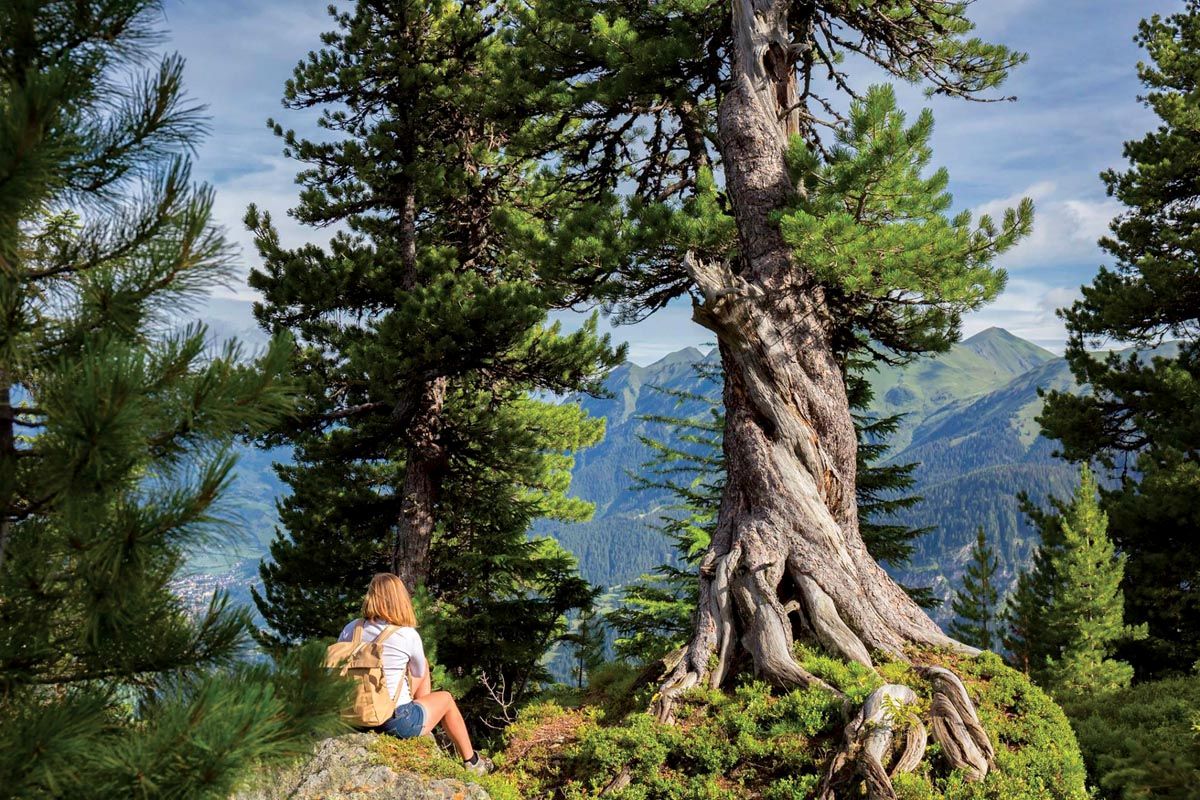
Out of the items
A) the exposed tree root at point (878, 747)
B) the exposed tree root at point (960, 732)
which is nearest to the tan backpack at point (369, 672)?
the exposed tree root at point (878, 747)

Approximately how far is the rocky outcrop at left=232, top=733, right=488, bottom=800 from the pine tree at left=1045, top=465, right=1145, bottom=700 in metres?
13.6

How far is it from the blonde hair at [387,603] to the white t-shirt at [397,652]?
6cm

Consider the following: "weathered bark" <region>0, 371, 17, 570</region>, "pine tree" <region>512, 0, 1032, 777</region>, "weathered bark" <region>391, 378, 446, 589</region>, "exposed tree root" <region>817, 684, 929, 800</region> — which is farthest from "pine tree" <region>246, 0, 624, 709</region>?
"weathered bark" <region>0, 371, 17, 570</region>

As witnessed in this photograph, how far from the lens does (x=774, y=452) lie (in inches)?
327

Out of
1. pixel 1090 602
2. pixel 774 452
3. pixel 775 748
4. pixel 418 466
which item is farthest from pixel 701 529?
pixel 775 748

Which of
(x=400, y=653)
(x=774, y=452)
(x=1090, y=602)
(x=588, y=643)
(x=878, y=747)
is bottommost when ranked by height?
(x=588, y=643)

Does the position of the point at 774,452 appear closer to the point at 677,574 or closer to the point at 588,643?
the point at 677,574

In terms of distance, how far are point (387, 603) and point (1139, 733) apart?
21.3 ft

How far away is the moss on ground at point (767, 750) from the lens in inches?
222

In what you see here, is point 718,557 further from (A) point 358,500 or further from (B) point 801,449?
(A) point 358,500

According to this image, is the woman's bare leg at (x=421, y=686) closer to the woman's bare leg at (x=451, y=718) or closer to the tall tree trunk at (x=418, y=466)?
the woman's bare leg at (x=451, y=718)

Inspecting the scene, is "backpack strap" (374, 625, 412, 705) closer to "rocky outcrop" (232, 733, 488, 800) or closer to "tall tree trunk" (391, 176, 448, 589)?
"rocky outcrop" (232, 733, 488, 800)

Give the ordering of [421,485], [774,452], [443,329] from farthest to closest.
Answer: [421,485] < [443,329] < [774,452]

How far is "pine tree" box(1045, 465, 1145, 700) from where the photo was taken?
46.6 ft
